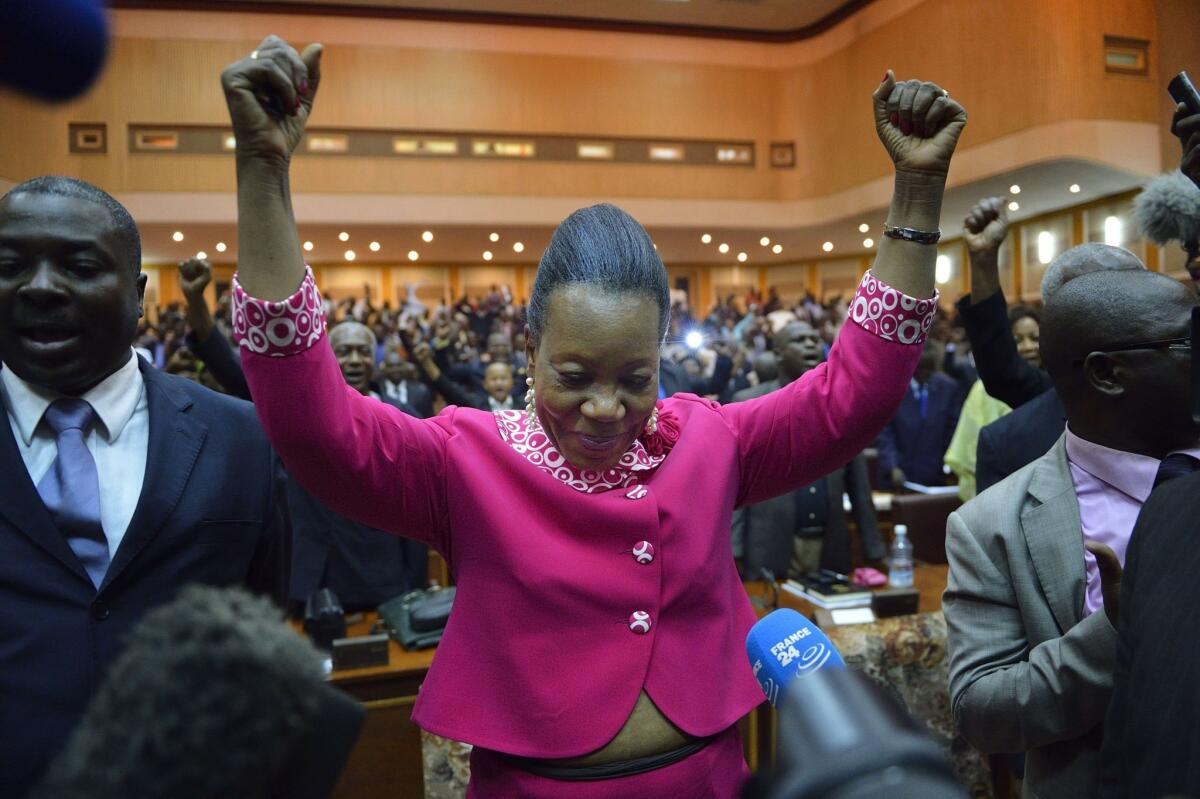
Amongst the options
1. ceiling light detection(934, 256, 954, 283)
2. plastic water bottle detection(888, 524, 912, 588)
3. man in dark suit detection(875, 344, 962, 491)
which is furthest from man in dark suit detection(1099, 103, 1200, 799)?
ceiling light detection(934, 256, 954, 283)

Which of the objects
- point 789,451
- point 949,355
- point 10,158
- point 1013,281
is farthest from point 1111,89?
point 10,158

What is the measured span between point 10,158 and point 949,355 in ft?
39.6

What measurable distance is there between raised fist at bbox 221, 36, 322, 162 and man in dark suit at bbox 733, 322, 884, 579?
10.2 feet

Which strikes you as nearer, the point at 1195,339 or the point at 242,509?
A: the point at 1195,339

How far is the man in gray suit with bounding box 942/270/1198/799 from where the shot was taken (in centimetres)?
140

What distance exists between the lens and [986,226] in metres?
2.15

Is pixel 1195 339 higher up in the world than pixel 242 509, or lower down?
higher up

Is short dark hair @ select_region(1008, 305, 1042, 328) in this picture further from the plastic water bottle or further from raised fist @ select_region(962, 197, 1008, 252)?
raised fist @ select_region(962, 197, 1008, 252)

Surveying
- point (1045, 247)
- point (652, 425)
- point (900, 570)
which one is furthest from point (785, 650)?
point (1045, 247)

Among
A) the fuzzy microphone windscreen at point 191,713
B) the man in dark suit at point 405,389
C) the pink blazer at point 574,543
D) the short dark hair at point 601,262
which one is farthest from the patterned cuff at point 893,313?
the man in dark suit at point 405,389

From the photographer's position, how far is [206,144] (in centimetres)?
1571

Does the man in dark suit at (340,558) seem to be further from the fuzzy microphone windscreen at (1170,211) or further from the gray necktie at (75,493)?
the fuzzy microphone windscreen at (1170,211)

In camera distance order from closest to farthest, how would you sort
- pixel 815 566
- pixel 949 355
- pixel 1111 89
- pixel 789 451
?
pixel 789 451 → pixel 815 566 → pixel 949 355 → pixel 1111 89

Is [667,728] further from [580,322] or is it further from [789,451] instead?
[580,322]
